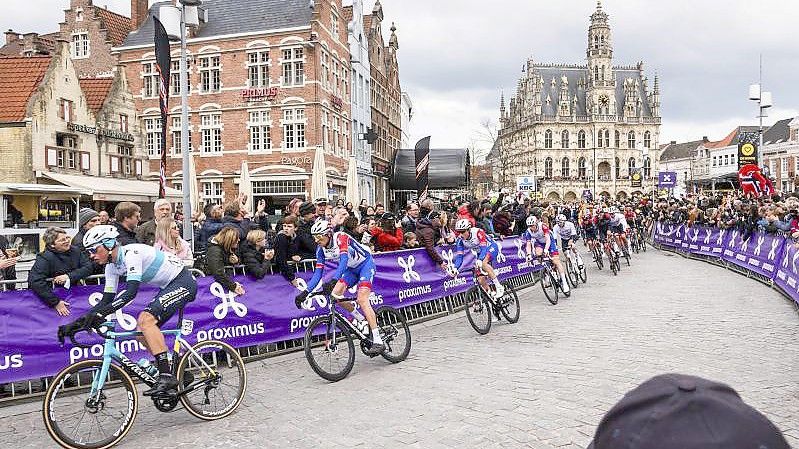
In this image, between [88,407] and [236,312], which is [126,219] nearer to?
[236,312]

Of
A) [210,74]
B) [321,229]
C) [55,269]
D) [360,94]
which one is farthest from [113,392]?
[360,94]

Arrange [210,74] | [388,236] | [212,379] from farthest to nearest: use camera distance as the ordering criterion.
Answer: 1. [210,74]
2. [388,236]
3. [212,379]

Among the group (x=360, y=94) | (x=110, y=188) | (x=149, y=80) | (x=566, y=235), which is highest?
(x=360, y=94)

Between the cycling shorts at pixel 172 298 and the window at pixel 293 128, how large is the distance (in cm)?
2900

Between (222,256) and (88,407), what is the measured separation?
300 centimetres

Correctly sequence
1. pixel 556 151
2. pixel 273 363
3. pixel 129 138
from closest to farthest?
pixel 273 363
pixel 129 138
pixel 556 151

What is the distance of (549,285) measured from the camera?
14.1 m

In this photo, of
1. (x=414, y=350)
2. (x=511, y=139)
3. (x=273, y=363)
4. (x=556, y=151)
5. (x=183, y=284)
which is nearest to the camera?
(x=183, y=284)

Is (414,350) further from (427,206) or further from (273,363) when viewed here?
(427,206)

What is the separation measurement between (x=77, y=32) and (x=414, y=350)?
38.1m

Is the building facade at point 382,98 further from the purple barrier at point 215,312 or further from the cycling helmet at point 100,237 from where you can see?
the cycling helmet at point 100,237

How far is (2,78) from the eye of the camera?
90.3ft

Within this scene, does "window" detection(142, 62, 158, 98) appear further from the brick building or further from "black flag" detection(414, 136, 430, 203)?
"black flag" detection(414, 136, 430, 203)

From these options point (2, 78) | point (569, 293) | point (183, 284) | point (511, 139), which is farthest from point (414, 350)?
point (511, 139)
